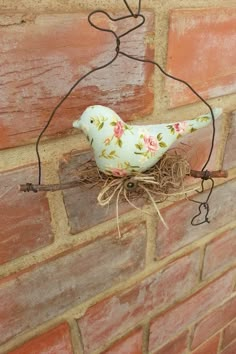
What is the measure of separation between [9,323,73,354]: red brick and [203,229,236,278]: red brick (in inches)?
10.2

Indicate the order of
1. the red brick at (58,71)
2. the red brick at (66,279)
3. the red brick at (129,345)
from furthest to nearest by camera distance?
the red brick at (129,345) → the red brick at (66,279) → the red brick at (58,71)

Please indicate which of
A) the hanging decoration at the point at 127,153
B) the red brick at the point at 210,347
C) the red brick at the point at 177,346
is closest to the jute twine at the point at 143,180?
the hanging decoration at the point at 127,153

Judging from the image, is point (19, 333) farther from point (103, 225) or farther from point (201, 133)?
point (201, 133)

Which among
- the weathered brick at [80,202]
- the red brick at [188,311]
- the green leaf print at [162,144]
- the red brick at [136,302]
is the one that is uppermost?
the green leaf print at [162,144]

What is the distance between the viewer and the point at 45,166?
1.08ft

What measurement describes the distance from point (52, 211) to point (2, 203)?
6 cm

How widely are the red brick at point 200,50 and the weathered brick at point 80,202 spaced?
125 millimetres

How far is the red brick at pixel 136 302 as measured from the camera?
1.54ft

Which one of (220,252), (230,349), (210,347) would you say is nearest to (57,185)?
(220,252)

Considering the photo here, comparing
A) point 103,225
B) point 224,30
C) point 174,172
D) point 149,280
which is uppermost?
point 224,30

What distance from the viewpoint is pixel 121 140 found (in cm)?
28

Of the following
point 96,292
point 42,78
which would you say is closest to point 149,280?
point 96,292

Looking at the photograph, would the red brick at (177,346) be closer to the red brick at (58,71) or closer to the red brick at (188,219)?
the red brick at (188,219)

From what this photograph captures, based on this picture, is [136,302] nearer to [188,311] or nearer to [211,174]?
[188,311]
